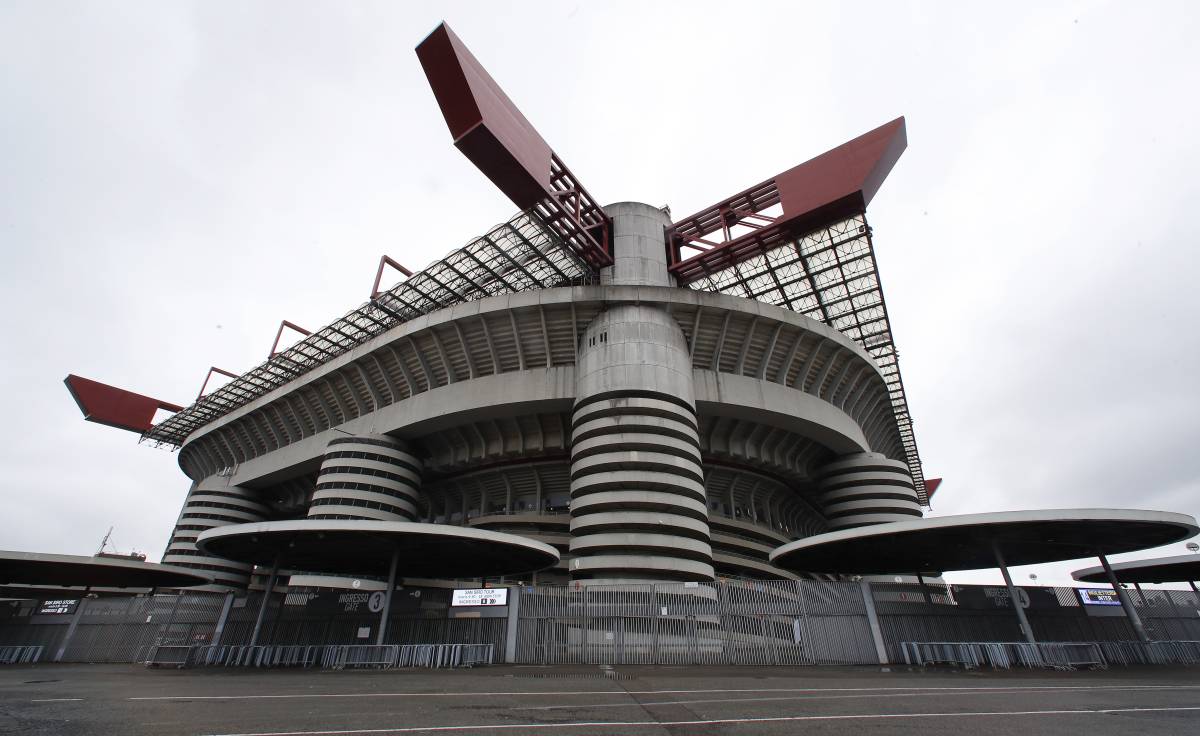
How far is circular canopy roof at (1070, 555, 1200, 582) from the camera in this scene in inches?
848

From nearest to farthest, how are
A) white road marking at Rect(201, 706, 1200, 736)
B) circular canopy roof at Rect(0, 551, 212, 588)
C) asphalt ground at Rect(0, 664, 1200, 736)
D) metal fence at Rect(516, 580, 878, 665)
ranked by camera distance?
1. white road marking at Rect(201, 706, 1200, 736)
2. asphalt ground at Rect(0, 664, 1200, 736)
3. metal fence at Rect(516, 580, 878, 665)
4. circular canopy roof at Rect(0, 551, 212, 588)

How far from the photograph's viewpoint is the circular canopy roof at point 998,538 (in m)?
15.7

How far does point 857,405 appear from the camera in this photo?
40500 mm

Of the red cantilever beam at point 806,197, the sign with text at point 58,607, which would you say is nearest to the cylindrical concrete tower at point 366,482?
the sign with text at point 58,607

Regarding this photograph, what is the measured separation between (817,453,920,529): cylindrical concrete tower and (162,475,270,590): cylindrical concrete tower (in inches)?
1984

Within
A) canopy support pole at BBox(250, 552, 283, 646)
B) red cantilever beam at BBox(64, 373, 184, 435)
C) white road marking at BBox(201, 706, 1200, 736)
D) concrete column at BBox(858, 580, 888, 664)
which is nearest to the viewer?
white road marking at BBox(201, 706, 1200, 736)

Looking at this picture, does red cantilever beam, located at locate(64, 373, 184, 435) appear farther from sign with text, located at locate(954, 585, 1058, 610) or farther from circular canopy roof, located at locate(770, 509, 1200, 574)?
sign with text, located at locate(954, 585, 1058, 610)

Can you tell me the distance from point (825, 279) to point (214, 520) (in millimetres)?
56133

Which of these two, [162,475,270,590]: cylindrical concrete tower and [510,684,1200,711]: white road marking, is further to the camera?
[162,475,270,590]: cylindrical concrete tower

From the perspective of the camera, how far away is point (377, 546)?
1983 cm

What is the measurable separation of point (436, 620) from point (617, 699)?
41.1 ft

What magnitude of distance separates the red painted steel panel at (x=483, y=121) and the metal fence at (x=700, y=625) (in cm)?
1775

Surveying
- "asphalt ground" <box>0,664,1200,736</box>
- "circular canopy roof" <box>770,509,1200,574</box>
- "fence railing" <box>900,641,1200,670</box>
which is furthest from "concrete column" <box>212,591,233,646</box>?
"fence railing" <box>900,641,1200,670</box>

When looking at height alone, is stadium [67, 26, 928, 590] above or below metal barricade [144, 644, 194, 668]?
above
